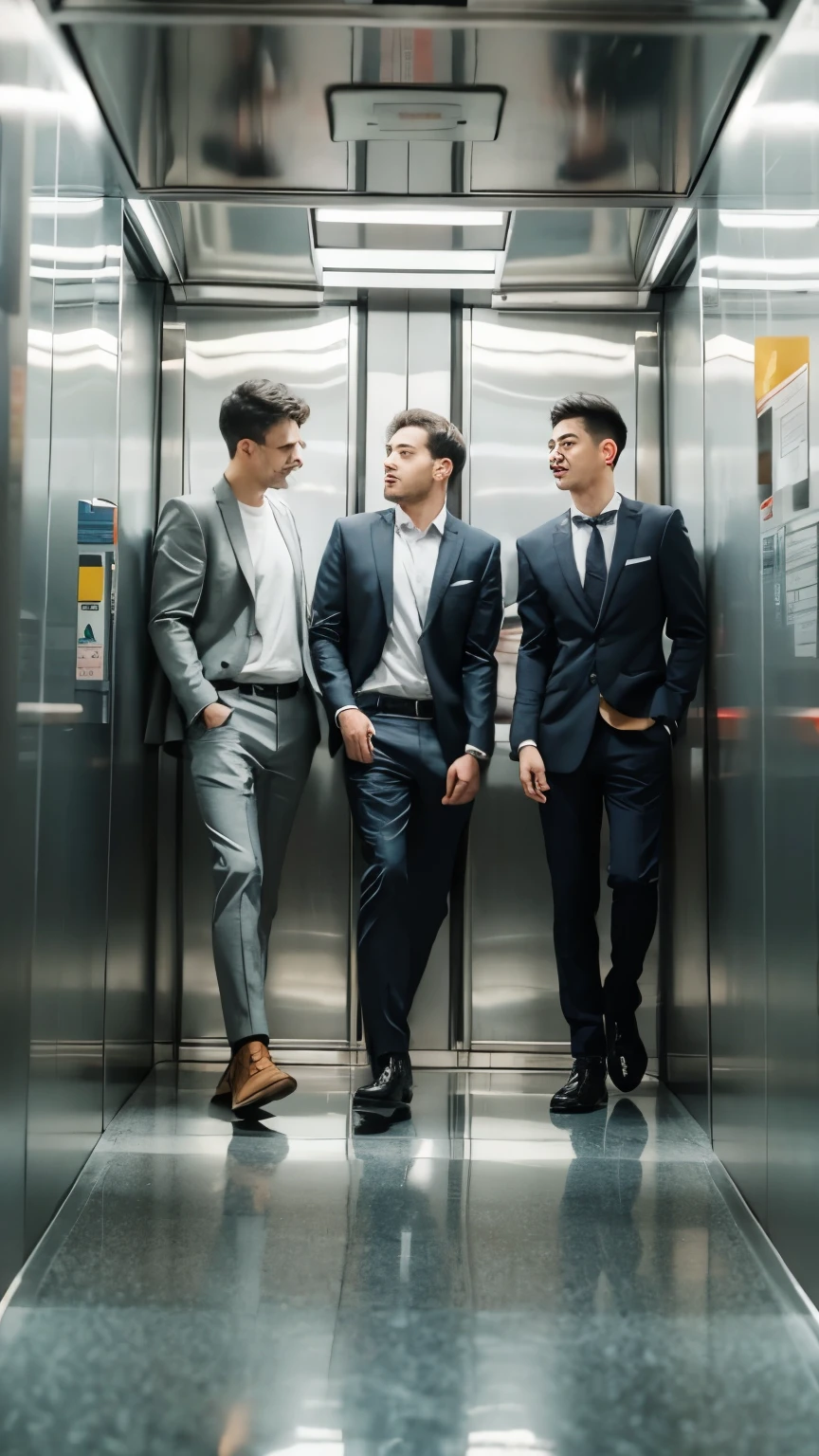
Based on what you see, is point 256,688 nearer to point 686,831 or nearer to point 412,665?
point 412,665

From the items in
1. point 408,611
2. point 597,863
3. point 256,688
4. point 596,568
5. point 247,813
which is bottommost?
point 597,863

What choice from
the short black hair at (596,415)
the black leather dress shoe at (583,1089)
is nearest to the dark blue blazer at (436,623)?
the short black hair at (596,415)

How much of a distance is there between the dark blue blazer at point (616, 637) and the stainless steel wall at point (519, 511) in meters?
0.47

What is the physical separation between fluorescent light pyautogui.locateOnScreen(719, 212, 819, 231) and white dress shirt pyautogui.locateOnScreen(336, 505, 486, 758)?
1.35 metres

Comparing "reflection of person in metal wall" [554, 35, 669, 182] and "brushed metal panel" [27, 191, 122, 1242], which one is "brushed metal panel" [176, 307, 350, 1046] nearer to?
"brushed metal panel" [27, 191, 122, 1242]

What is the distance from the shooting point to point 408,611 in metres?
4.25

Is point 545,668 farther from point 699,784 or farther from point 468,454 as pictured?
point 468,454

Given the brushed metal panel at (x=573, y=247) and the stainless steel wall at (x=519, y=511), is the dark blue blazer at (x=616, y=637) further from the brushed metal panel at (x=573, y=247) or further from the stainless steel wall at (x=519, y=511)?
the brushed metal panel at (x=573, y=247)

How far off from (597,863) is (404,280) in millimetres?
2066

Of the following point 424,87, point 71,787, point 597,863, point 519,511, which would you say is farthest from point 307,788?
point 424,87

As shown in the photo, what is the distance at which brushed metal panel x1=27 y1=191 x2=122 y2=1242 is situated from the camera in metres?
2.84

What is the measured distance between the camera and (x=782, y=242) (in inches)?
108

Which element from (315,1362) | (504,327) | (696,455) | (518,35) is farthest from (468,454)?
(315,1362)

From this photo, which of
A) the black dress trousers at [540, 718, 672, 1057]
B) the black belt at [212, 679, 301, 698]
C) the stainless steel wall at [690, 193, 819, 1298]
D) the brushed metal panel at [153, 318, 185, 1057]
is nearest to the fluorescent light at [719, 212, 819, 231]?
the stainless steel wall at [690, 193, 819, 1298]
